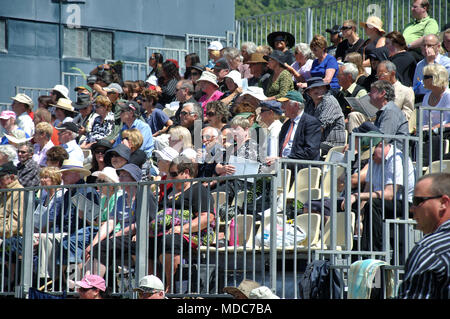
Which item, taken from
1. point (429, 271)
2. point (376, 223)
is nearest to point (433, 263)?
point (429, 271)

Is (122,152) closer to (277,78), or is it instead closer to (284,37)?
(277,78)

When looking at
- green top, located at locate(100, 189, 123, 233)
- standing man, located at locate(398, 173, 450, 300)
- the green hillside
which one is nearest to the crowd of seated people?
green top, located at locate(100, 189, 123, 233)

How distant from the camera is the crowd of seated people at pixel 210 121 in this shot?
977 cm

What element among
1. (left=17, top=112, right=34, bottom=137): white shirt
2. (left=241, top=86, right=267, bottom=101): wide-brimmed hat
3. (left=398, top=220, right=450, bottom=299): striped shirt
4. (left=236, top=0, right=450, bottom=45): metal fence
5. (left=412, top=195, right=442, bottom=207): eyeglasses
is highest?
(left=236, top=0, right=450, bottom=45): metal fence

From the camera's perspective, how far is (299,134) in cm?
1095

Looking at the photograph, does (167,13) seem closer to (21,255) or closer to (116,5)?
(116,5)

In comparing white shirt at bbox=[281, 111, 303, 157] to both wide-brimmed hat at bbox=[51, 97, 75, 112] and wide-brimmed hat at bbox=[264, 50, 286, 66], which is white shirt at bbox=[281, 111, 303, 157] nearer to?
wide-brimmed hat at bbox=[264, 50, 286, 66]

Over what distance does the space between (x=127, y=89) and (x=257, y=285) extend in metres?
10.1

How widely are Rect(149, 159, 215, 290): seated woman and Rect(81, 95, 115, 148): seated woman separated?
6.41 meters

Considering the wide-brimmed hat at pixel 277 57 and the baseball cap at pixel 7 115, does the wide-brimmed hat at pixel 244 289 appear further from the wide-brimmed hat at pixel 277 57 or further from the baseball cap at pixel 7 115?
the baseball cap at pixel 7 115

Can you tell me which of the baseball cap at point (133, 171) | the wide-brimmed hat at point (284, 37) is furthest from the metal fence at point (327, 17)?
the baseball cap at point (133, 171)

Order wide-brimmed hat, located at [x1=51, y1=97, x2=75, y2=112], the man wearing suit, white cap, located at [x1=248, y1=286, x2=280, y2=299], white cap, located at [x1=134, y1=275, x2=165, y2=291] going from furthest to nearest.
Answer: wide-brimmed hat, located at [x1=51, y1=97, x2=75, y2=112], the man wearing suit, white cap, located at [x1=134, y1=275, x2=165, y2=291], white cap, located at [x1=248, y1=286, x2=280, y2=299]

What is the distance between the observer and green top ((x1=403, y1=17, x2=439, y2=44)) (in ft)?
49.0

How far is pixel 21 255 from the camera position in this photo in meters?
10.0
